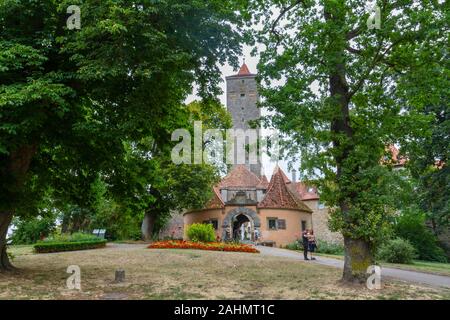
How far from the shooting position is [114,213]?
124 feet

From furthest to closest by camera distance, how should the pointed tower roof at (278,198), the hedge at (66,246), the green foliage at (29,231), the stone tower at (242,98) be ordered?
the stone tower at (242,98)
the pointed tower roof at (278,198)
the green foliage at (29,231)
the hedge at (66,246)

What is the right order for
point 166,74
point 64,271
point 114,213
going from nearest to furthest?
1. point 166,74
2. point 64,271
3. point 114,213

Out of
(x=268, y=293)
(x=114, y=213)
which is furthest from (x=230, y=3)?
(x=114, y=213)

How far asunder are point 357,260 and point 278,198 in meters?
26.3

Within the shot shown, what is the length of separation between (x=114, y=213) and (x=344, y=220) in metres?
29.6

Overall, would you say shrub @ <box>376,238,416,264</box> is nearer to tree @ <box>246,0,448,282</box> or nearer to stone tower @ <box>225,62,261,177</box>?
tree @ <box>246,0,448,282</box>

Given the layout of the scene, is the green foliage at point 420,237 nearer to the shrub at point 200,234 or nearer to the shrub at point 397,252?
A: the shrub at point 397,252

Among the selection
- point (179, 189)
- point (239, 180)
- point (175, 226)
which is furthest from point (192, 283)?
point (175, 226)

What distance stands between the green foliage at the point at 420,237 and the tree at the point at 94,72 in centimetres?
2063

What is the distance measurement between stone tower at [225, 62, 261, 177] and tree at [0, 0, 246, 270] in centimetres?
4622

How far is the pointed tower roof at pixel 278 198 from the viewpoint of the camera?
37.6m

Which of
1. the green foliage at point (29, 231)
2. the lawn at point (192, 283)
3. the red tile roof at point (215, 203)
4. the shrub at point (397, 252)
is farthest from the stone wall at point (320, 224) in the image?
the green foliage at point (29, 231)
